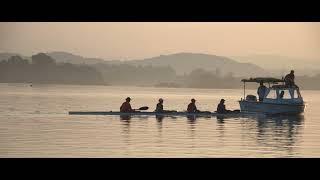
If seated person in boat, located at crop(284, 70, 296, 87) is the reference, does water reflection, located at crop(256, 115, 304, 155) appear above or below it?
below

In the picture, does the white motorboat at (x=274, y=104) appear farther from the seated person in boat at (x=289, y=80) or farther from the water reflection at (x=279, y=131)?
the water reflection at (x=279, y=131)

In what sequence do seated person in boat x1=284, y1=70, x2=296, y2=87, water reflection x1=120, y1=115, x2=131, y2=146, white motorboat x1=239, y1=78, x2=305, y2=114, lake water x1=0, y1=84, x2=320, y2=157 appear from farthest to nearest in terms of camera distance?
seated person in boat x1=284, y1=70, x2=296, y2=87, white motorboat x1=239, y1=78, x2=305, y2=114, water reflection x1=120, y1=115, x2=131, y2=146, lake water x1=0, y1=84, x2=320, y2=157

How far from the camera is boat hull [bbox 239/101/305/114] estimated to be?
18.6m

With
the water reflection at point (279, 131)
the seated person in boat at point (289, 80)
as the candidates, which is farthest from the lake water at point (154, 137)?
the seated person in boat at point (289, 80)

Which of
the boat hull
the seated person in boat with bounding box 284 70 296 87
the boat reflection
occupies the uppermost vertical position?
the seated person in boat with bounding box 284 70 296 87

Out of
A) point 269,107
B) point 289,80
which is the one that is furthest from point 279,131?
point 289,80

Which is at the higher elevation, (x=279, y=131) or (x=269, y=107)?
(x=269, y=107)

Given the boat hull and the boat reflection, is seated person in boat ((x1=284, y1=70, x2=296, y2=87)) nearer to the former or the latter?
the boat hull

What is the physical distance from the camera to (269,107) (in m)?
18.7

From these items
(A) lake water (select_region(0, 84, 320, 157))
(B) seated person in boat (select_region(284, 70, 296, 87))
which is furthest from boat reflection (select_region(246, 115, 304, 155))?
(B) seated person in boat (select_region(284, 70, 296, 87))

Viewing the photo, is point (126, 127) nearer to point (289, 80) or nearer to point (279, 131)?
point (279, 131)
